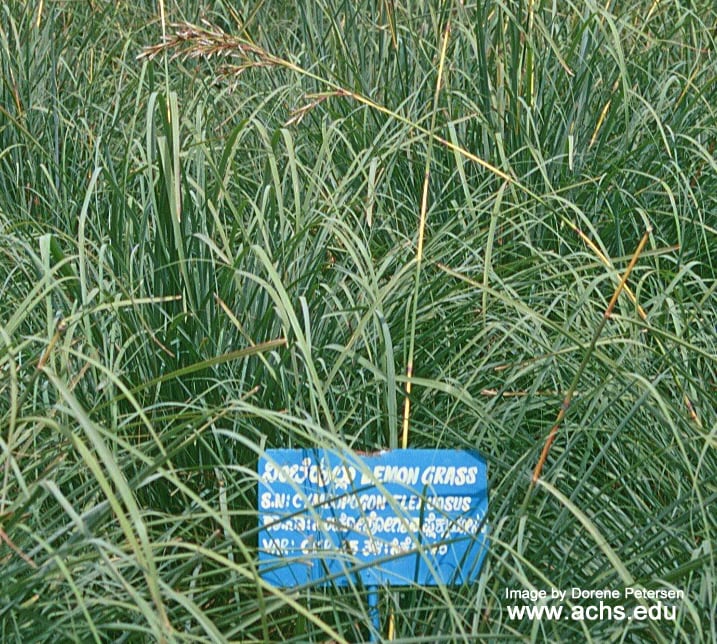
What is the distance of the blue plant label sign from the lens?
5.98 ft

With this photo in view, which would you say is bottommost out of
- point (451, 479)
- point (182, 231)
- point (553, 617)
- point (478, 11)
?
point (553, 617)

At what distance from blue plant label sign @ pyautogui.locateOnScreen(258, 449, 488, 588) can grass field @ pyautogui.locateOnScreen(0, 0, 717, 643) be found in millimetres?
46

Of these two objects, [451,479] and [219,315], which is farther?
[219,315]

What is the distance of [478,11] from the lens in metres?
2.96

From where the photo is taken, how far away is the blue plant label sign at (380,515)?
182cm

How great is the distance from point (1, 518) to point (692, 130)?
2.14 meters

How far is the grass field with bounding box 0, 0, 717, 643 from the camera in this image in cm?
175

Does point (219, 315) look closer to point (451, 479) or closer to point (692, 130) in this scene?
point (451, 479)

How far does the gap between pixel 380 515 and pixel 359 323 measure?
0.38 metres

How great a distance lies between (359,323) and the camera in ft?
6.83

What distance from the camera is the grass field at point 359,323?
175 cm

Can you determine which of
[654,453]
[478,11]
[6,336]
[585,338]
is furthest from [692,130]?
[6,336]

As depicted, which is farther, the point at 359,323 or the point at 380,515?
the point at 359,323

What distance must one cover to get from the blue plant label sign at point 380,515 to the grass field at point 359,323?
0.05 metres
